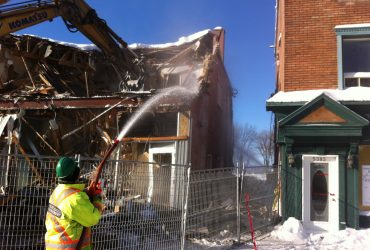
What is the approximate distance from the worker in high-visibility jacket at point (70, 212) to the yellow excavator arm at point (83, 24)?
878 cm

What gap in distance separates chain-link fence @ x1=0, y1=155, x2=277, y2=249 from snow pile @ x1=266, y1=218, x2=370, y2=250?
58.5 inches

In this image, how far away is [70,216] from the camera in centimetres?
399

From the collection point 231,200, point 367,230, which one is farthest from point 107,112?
point 367,230

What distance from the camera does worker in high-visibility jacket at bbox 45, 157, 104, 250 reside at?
3.99 metres

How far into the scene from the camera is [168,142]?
44.5 feet

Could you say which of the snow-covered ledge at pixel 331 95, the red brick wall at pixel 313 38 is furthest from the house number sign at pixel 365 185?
the red brick wall at pixel 313 38

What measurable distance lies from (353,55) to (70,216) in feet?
35.2

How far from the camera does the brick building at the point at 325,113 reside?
37.0 ft

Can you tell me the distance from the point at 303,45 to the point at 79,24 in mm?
6873

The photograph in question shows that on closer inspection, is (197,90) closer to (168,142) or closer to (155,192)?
(168,142)

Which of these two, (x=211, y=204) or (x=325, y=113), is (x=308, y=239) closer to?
(x=211, y=204)

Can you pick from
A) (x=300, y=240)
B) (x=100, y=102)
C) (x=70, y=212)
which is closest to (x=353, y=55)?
(x=300, y=240)

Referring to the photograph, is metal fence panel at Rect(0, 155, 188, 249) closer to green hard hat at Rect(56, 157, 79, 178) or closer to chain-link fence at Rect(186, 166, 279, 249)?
chain-link fence at Rect(186, 166, 279, 249)

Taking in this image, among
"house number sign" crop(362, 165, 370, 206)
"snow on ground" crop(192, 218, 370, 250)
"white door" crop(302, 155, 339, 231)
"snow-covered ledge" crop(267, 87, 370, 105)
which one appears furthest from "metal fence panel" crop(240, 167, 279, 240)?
"house number sign" crop(362, 165, 370, 206)
